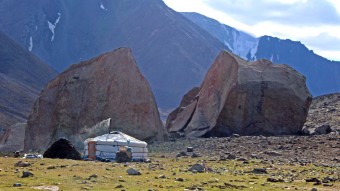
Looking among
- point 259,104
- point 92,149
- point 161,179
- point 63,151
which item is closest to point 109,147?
point 92,149

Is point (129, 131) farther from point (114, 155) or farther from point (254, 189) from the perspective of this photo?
point (254, 189)

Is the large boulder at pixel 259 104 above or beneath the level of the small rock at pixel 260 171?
above

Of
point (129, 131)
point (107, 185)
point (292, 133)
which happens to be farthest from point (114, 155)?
point (292, 133)

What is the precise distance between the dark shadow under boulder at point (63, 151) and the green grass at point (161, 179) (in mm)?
4405

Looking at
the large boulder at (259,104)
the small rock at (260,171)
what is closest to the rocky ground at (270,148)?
the large boulder at (259,104)

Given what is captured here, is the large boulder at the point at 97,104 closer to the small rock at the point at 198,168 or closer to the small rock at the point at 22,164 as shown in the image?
the small rock at the point at 22,164

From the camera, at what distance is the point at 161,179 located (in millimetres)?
28109

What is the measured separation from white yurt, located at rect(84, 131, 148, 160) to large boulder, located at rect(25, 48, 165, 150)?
11437 millimetres

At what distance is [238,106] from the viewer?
61.7 meters

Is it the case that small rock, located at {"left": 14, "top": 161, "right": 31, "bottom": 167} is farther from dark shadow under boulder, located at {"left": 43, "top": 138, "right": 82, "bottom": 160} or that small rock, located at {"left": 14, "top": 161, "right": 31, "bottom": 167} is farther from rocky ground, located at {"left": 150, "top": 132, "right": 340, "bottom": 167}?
rocky ground, located at {"left": 150, "top": 132, "right": 340, "bottom": 167}

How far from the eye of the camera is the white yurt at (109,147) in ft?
141

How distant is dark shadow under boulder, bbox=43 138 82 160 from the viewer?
41.2 meters

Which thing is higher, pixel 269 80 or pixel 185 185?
pixel 269 80

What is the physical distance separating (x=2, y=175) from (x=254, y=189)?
10.9m
